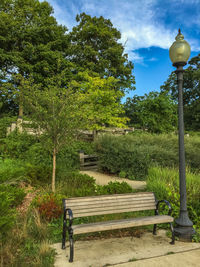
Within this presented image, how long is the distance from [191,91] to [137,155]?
3078cm

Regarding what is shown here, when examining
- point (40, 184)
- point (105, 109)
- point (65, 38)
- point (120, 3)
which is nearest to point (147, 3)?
point (120, 3)

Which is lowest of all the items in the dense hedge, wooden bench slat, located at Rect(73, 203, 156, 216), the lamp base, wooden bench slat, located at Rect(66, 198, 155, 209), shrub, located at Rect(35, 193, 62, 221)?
the lamp base

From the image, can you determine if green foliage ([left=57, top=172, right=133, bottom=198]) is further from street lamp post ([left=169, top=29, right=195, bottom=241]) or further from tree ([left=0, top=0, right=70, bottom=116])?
tree ([left=0, top=0, right=70, bottom=116])

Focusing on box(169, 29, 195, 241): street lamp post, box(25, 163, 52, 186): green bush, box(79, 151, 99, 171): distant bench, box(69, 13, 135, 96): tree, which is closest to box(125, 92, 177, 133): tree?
box(69, 13, 135, 96): tree

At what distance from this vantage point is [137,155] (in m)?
8.82

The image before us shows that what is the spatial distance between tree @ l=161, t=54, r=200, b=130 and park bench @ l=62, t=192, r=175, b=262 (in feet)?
92.5

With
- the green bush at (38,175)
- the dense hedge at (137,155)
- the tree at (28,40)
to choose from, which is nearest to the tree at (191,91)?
the tree at (28,40)

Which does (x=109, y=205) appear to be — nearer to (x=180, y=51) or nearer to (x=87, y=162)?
(x=180, y=51)

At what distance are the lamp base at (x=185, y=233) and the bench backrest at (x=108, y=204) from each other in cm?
59

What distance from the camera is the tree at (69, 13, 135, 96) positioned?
69.2 ft

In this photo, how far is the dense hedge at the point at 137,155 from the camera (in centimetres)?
881

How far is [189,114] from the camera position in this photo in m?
31.8

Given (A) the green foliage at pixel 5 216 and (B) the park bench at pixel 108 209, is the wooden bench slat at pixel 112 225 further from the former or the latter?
(A) the green foliage at pixel 5 216

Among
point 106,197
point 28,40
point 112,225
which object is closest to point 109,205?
point 106,197
